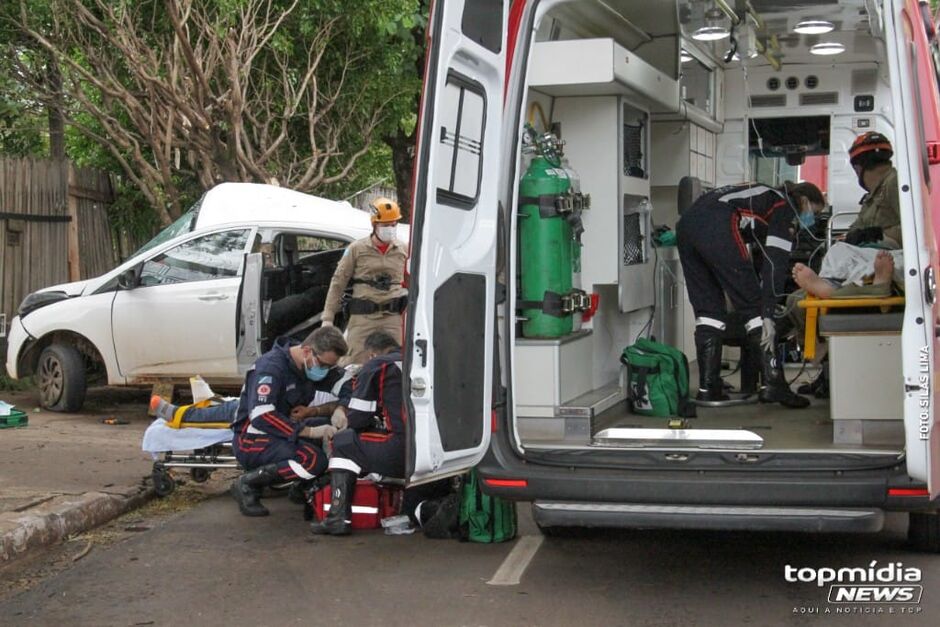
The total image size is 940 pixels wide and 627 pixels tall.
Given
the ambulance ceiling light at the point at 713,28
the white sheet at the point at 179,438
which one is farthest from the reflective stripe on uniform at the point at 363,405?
the ambulance ceiling light at the point at 713,28

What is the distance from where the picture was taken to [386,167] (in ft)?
71.5

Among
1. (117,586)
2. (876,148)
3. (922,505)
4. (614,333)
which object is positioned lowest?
(117,586)

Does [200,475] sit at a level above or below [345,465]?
below

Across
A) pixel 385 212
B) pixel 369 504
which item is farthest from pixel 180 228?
pixel 369 504

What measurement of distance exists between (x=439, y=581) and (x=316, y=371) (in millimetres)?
1901

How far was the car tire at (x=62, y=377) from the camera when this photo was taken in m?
11.6

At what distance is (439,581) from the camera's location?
6.21m

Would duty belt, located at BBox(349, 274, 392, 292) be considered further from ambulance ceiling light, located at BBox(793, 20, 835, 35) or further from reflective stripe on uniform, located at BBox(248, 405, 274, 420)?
ambulance ceiling light, located at BBox(793, 20, 835, 35)

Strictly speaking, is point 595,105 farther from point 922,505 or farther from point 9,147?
point 9,147

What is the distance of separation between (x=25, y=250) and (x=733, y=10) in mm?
8291

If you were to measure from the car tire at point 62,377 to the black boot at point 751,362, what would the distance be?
20.2 feet

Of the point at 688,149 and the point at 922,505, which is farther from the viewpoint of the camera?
the point at 688,149

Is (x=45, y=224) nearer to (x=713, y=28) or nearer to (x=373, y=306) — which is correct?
(x=373, y=306)

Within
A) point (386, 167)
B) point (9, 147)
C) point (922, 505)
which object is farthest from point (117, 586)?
point (386, 167)
